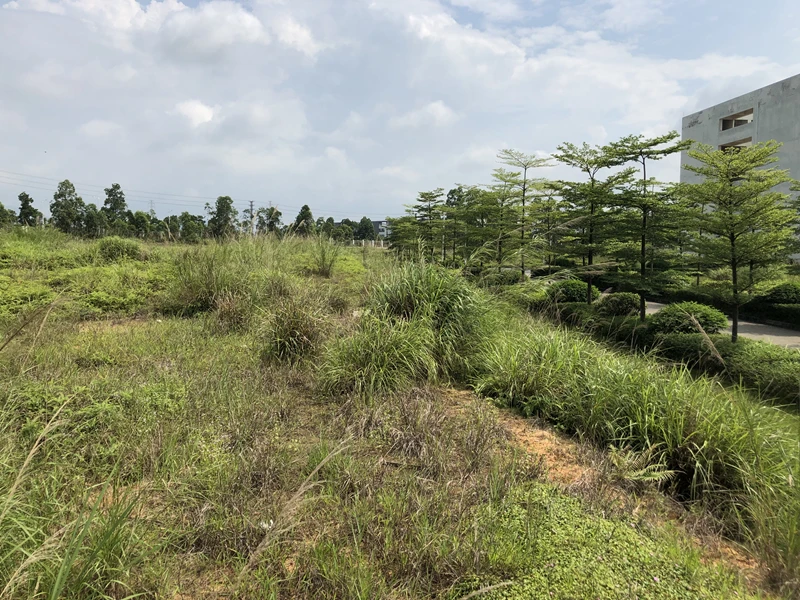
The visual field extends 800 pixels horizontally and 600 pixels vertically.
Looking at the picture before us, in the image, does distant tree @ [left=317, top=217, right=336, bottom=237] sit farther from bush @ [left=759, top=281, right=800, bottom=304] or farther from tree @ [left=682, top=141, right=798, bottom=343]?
bush @ [left=759, top=281, right=800, bottom=304]

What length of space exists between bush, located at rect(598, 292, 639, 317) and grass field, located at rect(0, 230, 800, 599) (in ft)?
25.7

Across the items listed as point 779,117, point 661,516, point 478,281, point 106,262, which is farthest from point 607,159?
point 779,117

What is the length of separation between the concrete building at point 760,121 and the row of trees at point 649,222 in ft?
54.8

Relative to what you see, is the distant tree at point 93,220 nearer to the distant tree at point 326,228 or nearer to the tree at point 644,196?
the distant tree at point 326,228

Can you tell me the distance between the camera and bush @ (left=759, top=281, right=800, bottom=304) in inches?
495

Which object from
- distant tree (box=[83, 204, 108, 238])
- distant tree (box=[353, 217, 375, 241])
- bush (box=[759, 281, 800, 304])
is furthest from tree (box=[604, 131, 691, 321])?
distant tree (box=[353, 217, 375, 241])

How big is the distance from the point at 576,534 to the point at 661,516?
73 centimetres

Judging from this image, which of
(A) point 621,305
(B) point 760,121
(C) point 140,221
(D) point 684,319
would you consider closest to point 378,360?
(D) point 684,319

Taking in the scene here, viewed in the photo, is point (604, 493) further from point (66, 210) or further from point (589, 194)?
point (66, 210)

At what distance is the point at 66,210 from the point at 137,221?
6.16m

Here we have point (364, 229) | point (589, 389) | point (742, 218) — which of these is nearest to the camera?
point (589, 389)

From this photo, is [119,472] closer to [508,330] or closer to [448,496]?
[448,496]

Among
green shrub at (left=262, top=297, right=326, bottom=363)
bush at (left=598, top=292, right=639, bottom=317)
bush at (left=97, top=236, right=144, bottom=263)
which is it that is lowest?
bush at (left=598, top=292, right=639, bottom=317)

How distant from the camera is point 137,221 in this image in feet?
89.2
